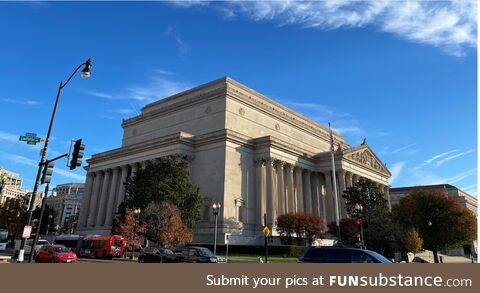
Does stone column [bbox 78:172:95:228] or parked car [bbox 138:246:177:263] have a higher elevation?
stone column [bbox 78:172:95:228]

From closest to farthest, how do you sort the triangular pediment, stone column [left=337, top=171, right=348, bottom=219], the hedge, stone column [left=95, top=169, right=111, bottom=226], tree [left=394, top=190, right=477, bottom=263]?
the hedge
tree [left=394, top=190, right=477, bottom=263]
stone column [left=337, top=171, right=348, bottom=219]
stone column [left=95, top=169, right=111, bottom=226]
the triangular pediment

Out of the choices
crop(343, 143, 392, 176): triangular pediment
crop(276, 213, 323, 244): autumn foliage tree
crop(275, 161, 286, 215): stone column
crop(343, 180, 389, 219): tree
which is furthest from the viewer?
crop(343, 143, 392, 176): triangular pediment

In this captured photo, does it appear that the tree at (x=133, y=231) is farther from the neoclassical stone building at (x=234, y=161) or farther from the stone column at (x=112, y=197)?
the stone column at (x=112, y=197)

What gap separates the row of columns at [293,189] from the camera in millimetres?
59469

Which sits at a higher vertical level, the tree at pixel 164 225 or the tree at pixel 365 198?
the tree at pixel 365 198

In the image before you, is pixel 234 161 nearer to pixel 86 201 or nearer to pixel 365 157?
pixel 365 157

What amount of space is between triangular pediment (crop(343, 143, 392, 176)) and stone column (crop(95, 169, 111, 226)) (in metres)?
43.9

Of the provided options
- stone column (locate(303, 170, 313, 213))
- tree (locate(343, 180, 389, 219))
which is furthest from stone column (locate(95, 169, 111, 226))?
tree (locate(343, 180, 389, 219))

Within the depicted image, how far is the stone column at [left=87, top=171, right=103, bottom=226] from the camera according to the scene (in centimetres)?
6881

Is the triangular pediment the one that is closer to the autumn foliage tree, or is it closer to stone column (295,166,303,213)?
stone column (295,166,303,213)

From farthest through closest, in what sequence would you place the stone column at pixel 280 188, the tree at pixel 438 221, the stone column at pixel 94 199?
1. the stone column at pixel 94 199
2. the stone column at pixel 280 188
3. the tree at pixel 438 221

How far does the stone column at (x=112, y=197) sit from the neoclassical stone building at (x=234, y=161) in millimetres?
173

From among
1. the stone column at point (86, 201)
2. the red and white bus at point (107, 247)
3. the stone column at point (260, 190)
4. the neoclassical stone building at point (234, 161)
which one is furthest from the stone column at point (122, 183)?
the stone column at point (260, 190)

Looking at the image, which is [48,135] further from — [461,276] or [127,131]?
[127,131]
